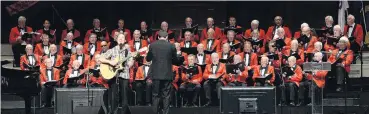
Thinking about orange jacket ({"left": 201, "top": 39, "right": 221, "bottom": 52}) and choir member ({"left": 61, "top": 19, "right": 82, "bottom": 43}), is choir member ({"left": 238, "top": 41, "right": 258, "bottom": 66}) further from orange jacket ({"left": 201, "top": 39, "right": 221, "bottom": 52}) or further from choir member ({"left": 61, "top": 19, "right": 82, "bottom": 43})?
choir member ({"left": 61, "top": 19, "right": 82, "bottom": 43})

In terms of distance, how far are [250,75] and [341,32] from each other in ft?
7.64

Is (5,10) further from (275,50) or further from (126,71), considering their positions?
(275,50)

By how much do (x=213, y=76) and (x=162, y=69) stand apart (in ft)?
8.02

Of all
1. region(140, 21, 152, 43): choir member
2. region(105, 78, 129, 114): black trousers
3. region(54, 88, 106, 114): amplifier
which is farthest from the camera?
region(140, 21, 152, 43): choir member

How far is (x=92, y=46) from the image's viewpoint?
2077 cm

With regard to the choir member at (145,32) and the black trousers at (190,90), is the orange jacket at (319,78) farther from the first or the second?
the choir member at (145,32)

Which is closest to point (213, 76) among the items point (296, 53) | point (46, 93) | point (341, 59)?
point (296, 53)

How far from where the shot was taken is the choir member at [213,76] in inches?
762

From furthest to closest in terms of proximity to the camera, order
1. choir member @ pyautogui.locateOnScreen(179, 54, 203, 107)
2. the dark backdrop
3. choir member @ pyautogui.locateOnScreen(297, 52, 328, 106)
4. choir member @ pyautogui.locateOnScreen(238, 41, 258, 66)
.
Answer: the dark backdrop → choir member @ pyautogui.locateOnScreen(238, 41, 258, 66) → choir member @ pyautogui.locateOnScreen(179, 54, 203, 107) → choir member @ pyautogui.locateOnScreen(297, 52, 328, 106)

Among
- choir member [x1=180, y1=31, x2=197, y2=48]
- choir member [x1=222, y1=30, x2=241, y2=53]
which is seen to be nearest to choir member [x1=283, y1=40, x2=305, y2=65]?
choir member [x1=222, y1=30, x2=241, y2=53]

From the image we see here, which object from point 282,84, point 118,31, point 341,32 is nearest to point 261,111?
point 282,84

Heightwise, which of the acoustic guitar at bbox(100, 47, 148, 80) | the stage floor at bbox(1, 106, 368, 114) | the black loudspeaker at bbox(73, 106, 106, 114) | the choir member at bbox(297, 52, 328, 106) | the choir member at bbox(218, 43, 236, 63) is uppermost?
the choir member at bbox(218, 43, 236, 63)

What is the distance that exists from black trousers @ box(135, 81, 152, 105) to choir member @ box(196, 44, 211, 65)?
1319 millimetres

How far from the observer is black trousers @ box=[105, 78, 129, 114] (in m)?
17.9
